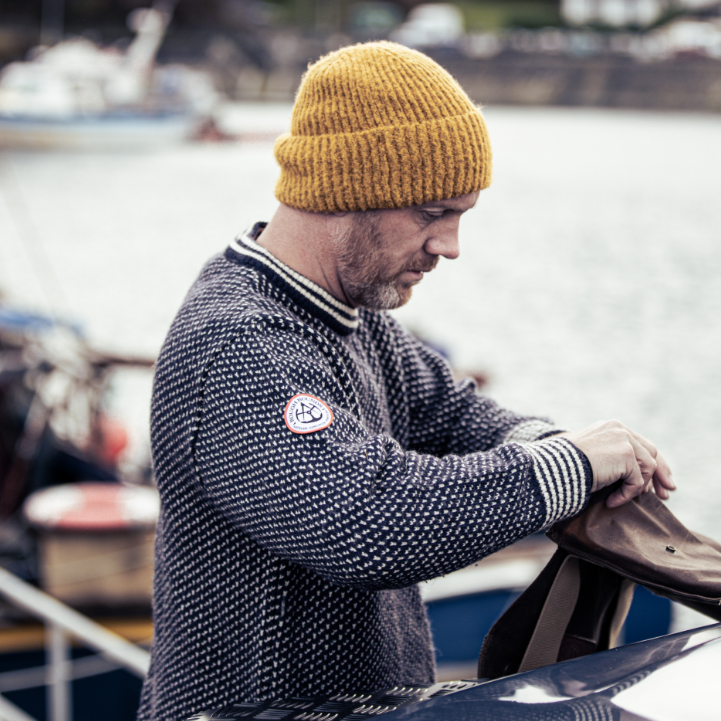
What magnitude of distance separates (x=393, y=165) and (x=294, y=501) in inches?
19.8

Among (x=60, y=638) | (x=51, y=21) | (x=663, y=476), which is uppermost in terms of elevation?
(x=51, y=21)

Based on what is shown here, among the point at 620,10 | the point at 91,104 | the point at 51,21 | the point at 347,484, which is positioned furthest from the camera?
the point at 620,10

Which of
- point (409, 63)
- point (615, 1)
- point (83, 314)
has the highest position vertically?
point (615, 1)

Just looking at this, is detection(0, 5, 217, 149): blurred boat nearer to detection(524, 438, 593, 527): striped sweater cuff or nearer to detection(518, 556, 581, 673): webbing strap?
detection(518, 556, 581, 673): webbing strap

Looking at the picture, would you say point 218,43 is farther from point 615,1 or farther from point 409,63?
point 409,63

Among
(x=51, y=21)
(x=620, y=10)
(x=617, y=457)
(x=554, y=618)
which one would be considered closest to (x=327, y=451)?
(x=617, y=457)

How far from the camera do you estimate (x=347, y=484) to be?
48.0 inches

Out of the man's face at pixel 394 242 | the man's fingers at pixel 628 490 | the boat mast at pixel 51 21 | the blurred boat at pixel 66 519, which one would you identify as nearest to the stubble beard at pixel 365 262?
the man's face at pixel 394 242

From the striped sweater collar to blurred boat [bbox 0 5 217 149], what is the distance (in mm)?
39433

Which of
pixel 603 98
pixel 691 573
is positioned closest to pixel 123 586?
pixel 691 573

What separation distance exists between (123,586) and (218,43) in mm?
55302

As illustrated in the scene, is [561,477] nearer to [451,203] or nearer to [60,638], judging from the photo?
[451,203]

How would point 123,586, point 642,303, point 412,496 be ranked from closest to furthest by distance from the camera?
1. point 412,496
2. point 123,586
3. point 642,303

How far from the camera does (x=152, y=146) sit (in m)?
41.6
